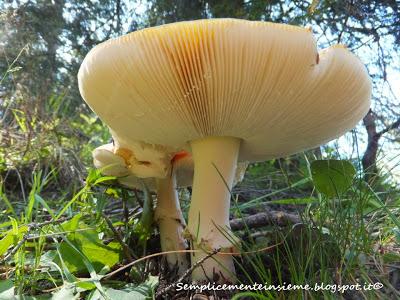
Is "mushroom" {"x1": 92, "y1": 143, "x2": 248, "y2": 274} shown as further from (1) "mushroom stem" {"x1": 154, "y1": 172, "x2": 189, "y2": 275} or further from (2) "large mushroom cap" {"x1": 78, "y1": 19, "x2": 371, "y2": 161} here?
(2) "large mushroom cap" {"x1": 78, "y1": 19, "x2": 371, "y2": 161}

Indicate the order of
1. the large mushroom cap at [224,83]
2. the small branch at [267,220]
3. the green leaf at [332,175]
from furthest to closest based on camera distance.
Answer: the small branch at [267,220], the green leaf at [332,175], the large mushroom cap at [224,83]

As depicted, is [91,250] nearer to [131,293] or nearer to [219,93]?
[131,293]

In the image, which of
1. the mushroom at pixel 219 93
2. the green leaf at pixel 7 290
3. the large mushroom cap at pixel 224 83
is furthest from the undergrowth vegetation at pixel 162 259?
the large mushroom cap at pixel 224 83

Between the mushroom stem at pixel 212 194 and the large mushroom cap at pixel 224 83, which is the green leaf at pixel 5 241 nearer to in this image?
the large mushroom cap at pixel 224 83

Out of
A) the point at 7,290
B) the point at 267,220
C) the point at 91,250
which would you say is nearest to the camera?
the point at 7,290

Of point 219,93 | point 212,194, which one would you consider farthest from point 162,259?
point 219,93

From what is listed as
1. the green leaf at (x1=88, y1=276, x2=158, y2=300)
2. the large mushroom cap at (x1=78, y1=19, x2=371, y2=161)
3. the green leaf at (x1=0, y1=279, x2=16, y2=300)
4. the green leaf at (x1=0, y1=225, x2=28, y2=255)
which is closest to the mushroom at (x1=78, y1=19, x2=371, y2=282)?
the large mushroom cap at (x1=78, y1=19, x2=371, y2=161)

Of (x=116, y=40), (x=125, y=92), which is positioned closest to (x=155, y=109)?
A: (x=125, y=92)
